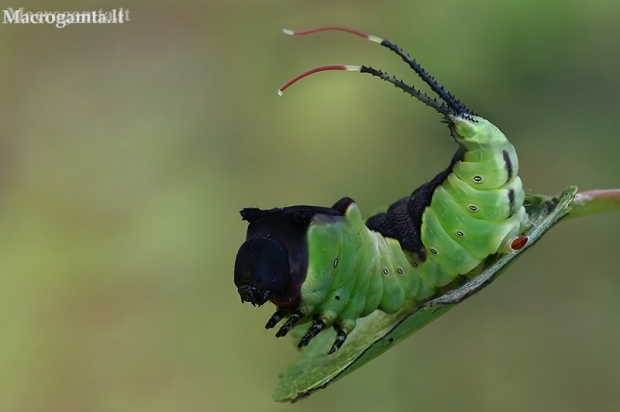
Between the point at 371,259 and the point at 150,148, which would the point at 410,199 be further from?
the point at 150,148

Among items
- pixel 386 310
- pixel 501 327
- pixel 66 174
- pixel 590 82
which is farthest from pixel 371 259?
pixel 66 174

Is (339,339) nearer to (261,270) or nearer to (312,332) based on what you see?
(312,332)

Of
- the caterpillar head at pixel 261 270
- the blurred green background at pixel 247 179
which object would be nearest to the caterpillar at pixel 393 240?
the caterpillar head at pixel 261 270

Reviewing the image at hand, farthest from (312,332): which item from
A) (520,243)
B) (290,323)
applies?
(520,243)

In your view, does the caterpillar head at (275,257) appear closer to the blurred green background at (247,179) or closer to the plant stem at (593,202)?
the plant stem at (593,202)

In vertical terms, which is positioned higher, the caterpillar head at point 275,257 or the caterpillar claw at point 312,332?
the caterpillar head at point 275,257

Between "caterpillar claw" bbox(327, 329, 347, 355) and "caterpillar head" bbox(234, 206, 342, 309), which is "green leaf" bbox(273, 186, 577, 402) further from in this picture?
"caterpillar head" bbox(234, 206, 342, 309)
